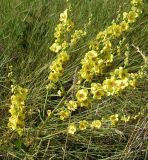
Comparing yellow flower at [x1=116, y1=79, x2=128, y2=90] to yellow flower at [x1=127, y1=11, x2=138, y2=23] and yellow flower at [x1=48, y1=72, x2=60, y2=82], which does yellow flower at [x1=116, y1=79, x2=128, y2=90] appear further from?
yellow flower at [x1=127, y1=11, x2=138, y2=23]

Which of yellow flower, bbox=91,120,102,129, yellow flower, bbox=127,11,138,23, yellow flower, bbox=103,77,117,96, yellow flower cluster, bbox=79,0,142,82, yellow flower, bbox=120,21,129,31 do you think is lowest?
yellow flower, bbox=91,120,102,129

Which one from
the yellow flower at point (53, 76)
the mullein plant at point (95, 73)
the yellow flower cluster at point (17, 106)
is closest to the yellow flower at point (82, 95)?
the mullein plant at point (95, 73)

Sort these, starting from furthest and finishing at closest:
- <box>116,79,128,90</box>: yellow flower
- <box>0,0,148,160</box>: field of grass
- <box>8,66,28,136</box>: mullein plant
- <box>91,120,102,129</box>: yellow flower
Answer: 1. <box>0,0,148,160</box>: field of grass
2. <box>91,120,102,129</box>: yellow flower
3. <box>8,66,28,136</box>: mullein plant
4. <box>116,79,128,90</box>: yellow flower

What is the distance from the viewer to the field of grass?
2.09 m

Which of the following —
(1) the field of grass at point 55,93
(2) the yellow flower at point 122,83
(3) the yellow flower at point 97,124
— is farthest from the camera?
(1) the field of grass at point 55,93

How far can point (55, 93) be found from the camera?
2.54m

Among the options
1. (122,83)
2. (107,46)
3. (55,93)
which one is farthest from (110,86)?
(55,93)

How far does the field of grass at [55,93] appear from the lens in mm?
2086

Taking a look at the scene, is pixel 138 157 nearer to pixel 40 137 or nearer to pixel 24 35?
pixel 40 137

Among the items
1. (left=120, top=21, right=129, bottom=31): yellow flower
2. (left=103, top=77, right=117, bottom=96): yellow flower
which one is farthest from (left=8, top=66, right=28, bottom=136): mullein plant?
(left=120, top=21, right=129, bottom=31): yellow flower

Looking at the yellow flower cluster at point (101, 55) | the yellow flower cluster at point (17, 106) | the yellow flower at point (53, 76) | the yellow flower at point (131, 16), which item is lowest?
the yellow flower cluster at point (17, 106)

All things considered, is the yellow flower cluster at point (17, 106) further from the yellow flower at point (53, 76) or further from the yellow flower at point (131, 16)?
the yellow flower at point (131, 16)

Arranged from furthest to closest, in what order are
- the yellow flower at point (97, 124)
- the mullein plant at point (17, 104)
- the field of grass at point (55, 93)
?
1. the field of grass at point (55, 93)
2. the yellow flower at point (97, 124)
3. the mullein plant at point (17, 104)

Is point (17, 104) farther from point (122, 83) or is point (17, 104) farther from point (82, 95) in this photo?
point (122, 83)
